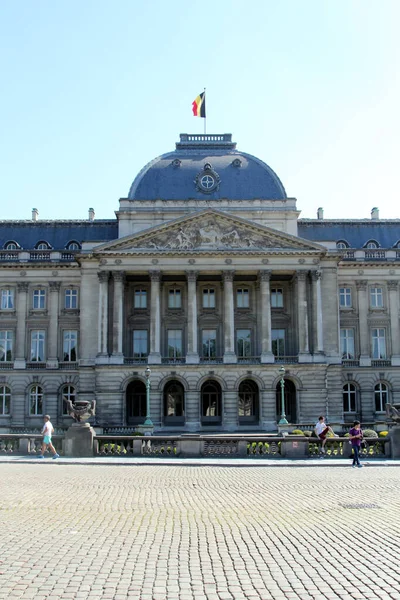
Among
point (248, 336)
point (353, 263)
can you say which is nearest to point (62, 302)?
point (248, 336)

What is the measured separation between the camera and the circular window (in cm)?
6725

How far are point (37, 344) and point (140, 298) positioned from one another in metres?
10.5

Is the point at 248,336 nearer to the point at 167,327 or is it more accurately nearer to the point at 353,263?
the point at 167,327

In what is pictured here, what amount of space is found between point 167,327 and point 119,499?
45665 mm

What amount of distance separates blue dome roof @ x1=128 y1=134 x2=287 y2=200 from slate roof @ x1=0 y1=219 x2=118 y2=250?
6444 millimetres

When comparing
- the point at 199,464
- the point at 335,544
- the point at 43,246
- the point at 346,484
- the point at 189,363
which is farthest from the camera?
the point at 43,246

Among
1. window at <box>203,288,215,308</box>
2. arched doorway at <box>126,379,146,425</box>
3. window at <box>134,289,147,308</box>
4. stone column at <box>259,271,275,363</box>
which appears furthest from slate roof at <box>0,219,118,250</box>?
stone column at <box>259,271,275,363</box>

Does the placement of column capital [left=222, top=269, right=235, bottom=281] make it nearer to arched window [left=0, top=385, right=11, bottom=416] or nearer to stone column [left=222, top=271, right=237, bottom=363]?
stone column [left=222, top=271, right=237, bottom=363]

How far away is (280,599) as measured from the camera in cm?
1008

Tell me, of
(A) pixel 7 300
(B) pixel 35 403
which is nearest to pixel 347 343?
(B) pixel 35 403

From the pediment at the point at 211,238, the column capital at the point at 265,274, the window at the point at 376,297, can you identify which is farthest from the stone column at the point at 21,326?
the window at the point at 376,297

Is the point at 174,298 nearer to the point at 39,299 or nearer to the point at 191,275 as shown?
the point at 191,275

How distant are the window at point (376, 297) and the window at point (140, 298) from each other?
21.3 metres

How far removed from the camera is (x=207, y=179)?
6744 cm
